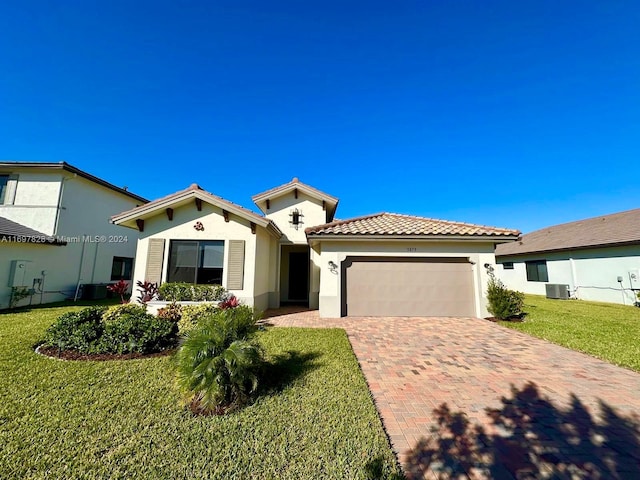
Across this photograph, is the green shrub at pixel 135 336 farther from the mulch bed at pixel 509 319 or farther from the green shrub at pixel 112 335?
the mulch bed at pixel 509 319

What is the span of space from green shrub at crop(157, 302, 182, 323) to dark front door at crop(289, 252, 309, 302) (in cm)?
749

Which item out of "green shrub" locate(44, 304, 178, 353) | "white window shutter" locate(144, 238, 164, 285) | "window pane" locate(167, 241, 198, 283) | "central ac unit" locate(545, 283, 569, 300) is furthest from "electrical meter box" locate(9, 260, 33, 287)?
"central ac unit" locate(545, 283, 569, 300)

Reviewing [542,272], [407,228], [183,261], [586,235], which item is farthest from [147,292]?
[586,235]

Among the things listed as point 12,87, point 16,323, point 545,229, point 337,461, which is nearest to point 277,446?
point 337,461

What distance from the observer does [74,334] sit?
630 cm

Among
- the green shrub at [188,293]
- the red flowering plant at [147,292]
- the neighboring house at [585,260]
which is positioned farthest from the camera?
the neighboring house at [585,260]

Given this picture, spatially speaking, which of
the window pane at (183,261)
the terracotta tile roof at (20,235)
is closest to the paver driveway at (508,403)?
the window pane at (183,261)

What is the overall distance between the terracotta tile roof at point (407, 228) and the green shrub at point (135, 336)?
20.4 ft

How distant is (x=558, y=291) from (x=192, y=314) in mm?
22420

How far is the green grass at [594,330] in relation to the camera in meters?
6.45

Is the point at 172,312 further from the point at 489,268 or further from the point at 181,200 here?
the point at 489,268

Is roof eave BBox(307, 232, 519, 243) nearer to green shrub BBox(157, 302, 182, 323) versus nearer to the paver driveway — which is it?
the paver driveway

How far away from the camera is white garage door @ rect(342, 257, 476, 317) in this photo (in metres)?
11.1

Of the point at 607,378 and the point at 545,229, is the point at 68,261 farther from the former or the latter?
the point at 545,229
